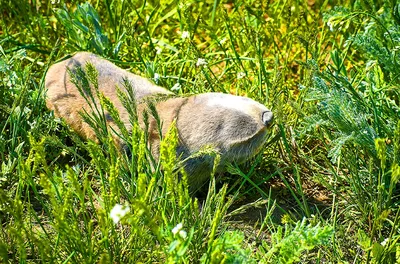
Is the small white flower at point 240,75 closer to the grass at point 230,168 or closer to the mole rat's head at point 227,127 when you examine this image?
the grass at point 230,168

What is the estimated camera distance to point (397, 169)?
2361 mm

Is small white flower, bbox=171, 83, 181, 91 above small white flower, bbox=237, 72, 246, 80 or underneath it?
underneath

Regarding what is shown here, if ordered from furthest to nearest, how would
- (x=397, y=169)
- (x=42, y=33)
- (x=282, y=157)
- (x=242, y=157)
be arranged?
1. (x=42, y=33)
2. (x=282, y=157)
3. (x=242, y=157)
4. (x=397, y=169)

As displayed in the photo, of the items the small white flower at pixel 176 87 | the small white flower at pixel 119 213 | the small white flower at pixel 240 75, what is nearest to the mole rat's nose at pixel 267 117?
the small white flower at pixel 240 75

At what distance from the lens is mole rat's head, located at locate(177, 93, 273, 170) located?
345 cm

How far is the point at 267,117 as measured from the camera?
348 centimetres

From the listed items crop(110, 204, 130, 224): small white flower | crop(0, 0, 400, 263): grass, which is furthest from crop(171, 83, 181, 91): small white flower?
crop(110, 204, 130, 224): small white flower

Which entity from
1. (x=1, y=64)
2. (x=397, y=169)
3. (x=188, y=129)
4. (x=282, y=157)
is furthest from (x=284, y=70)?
(x=397, y=169)

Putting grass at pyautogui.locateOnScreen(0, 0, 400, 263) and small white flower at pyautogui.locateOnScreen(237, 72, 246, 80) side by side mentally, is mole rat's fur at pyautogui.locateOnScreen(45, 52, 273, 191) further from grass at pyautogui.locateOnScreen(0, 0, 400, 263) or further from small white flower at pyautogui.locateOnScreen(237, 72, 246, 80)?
small white flower at pyautogui.locateOnScreen(237, 72, 246, 80)

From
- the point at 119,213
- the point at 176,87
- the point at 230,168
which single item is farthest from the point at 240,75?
the point at 119,213

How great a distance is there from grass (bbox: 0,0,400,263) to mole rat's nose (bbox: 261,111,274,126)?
0.10m

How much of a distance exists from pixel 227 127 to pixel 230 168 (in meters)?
0.34

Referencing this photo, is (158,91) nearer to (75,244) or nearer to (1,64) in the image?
(1,64)

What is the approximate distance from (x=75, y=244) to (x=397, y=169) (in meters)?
1.15
